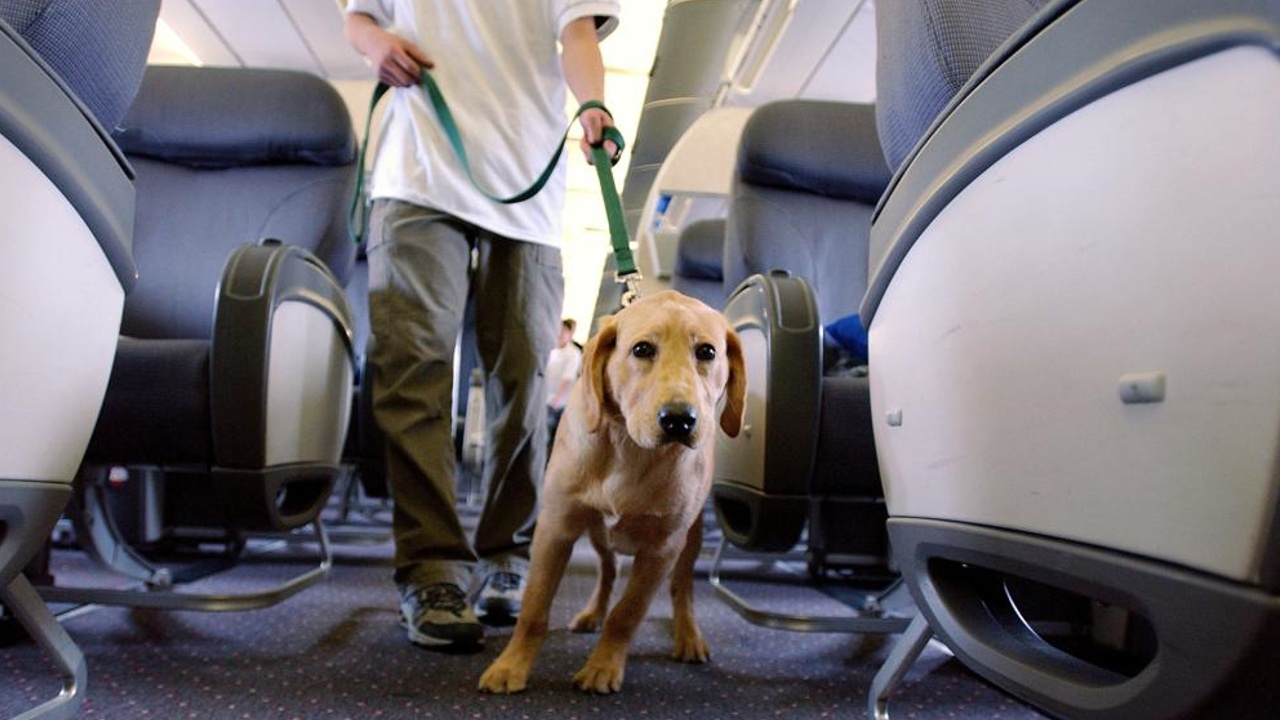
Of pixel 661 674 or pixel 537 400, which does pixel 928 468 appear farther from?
pixel 537 400

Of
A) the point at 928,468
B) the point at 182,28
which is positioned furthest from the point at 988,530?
the point at 182,28

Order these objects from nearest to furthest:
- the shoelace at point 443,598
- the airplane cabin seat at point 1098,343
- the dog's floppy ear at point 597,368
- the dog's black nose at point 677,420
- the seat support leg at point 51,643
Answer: the airplane cabin seat at point 1098,343
the seat support leg at point 51,643
the dog's black nose at point 677,420
the dog's floppy ear at point 597,368
the shoelace at point 443,598

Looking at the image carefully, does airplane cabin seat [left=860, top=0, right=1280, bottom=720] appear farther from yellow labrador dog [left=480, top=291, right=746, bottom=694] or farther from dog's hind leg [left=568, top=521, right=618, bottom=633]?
dog's hind leg [left=568, top=521, right=618, bottom=633]

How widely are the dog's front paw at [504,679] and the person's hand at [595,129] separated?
1.03 meters

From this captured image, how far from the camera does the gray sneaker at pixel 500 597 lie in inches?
73.6

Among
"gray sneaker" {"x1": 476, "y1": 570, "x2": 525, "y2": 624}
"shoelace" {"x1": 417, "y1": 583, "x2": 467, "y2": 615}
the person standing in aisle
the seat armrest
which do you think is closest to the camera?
the seat armrest

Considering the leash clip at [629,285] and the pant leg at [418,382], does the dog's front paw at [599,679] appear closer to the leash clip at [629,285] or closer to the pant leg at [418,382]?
the pant leg at [418,382]

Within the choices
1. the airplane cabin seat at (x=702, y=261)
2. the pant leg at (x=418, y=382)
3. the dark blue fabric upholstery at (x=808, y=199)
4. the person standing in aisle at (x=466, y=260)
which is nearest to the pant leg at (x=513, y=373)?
the person standing in aisle at (x=466, y=260)

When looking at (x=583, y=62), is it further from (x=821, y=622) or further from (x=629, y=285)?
(x=821, y=622)

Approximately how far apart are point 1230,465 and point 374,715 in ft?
3.74

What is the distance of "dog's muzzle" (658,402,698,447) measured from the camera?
1.17 m

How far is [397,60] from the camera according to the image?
1.74 meters

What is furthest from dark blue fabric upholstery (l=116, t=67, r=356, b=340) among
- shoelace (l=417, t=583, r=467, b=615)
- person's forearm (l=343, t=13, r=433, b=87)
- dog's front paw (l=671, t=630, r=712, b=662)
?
dog's front paw (l=671, t=630, r=712, b=662)

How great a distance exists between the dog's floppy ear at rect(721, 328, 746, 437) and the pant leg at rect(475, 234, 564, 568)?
63 centimetres
